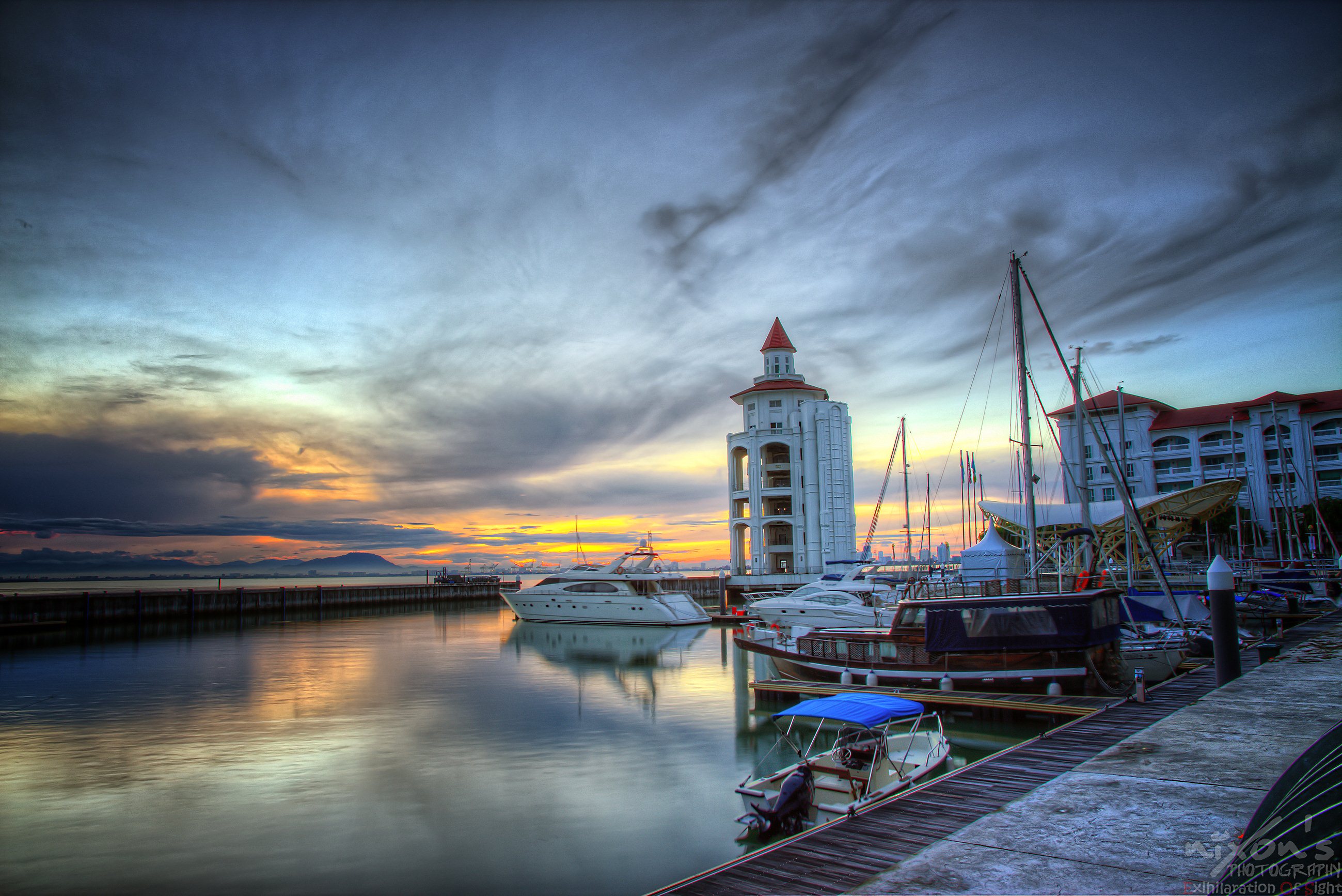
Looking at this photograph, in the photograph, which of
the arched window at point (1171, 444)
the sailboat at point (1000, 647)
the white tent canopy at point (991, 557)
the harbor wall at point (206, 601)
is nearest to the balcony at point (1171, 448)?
the arched window at point (1171, 444)

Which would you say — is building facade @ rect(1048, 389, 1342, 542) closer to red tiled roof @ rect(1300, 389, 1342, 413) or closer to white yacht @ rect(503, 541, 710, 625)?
red tiled roof @ rect(1300, 389, 1342, 413)

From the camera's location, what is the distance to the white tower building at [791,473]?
6316 cm

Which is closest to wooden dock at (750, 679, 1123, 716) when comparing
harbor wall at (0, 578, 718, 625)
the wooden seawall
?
harbor wall at (0, 578, 718, 625)

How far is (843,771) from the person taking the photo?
12820 mm

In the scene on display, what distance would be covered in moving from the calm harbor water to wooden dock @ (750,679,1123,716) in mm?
608

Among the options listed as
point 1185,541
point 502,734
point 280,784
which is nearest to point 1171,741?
point 502,734

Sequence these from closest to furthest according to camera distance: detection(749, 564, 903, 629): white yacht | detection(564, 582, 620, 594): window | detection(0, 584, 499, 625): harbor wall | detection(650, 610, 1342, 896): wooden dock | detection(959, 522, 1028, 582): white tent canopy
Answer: detection(650, 610, 1342, 896): wooden dock
detection(749, 564, 903, 629): white yacht
detection(959, 522, 1028, 582): white tent canopy
detection(564, 582, 620, 594): window
detection(0, 584, 499, 625): harbor wall

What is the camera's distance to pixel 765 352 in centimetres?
6819

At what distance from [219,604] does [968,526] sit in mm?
64262

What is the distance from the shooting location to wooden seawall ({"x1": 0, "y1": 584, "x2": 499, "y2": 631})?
54000mm

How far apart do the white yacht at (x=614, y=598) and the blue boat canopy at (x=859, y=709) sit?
3932cm

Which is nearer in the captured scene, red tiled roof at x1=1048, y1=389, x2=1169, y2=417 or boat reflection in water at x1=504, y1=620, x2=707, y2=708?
boat reflection in water at x1=504, y1=620, x2=707, y2=708

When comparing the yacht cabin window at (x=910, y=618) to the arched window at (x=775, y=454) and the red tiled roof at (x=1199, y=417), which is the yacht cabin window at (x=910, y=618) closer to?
the arched window at (x=775, y=454)

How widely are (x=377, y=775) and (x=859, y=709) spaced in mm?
11609
